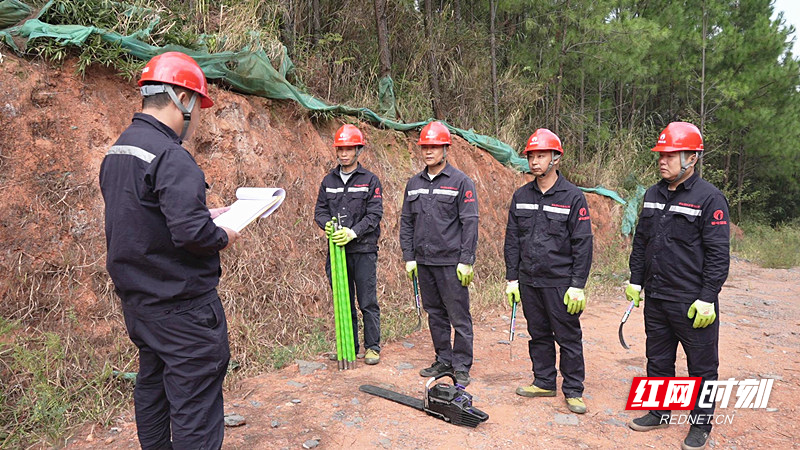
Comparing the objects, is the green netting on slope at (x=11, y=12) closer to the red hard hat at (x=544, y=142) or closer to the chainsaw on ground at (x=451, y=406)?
the red hard hat at (x=544, y=142)

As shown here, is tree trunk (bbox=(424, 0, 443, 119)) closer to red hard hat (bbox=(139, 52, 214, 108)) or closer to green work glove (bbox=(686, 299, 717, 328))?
green work glove (bbox=(686, 299, 717, 328))

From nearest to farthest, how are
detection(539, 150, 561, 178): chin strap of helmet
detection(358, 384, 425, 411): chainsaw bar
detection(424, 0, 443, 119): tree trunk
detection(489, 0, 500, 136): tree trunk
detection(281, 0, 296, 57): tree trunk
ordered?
detection(358, 384, 425, 411): chainsaw bar
detection(539, 150, 561, 178): chin strap of helmet
detection(281, 0, 296, 57): tree trunk
detection(424, 0, 443, 119): tree trunk
detection(489, 0, 500, 136): tree trunk

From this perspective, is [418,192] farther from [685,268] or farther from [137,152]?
Result: [137,152]

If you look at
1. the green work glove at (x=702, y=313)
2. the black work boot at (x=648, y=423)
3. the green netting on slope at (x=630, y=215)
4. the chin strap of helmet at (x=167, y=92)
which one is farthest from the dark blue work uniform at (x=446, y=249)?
the green netting on slope at (x=630, y=215)

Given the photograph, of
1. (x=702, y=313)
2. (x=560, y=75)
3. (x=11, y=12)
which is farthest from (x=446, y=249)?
(x=560, y=75)

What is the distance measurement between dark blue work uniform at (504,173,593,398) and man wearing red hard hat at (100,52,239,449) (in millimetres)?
2489

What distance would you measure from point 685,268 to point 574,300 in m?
0.77

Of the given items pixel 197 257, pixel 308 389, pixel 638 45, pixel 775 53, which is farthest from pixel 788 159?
pixel 197 257

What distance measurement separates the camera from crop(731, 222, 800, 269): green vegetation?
486 inches

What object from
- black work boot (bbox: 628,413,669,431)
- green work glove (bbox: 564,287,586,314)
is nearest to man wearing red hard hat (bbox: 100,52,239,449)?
green work glove (bbox: 564,287,586,314)

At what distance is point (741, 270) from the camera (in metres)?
11.4

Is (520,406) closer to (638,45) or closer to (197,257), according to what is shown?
(197,257)

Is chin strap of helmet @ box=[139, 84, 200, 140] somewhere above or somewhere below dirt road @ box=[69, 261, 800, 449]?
above

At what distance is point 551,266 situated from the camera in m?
3.84
